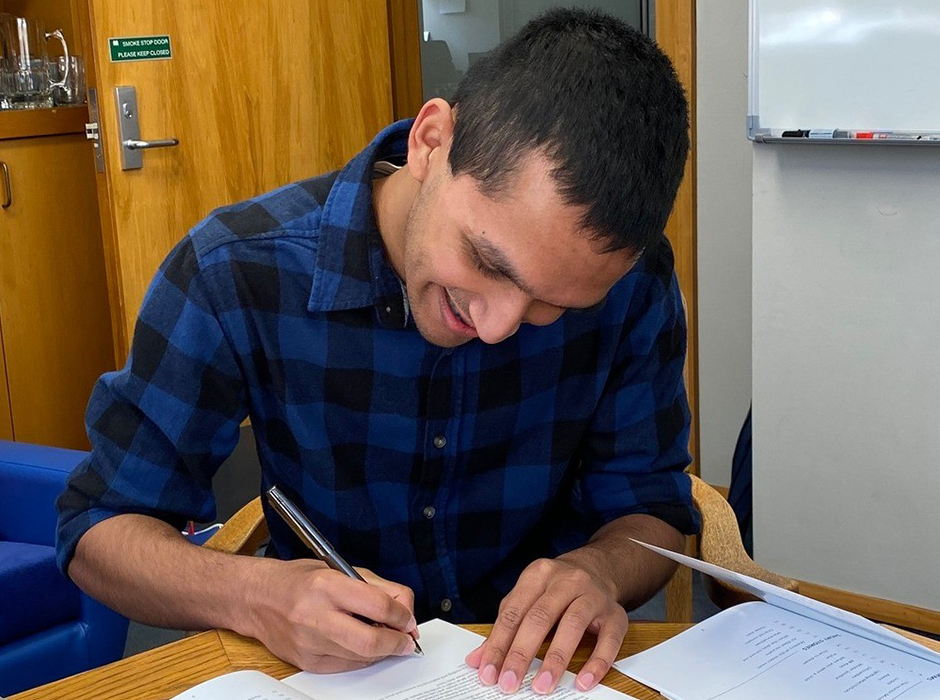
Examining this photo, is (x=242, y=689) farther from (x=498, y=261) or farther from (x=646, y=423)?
(x=646, y=423)

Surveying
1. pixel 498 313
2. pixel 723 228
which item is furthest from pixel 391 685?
pixel 723 228

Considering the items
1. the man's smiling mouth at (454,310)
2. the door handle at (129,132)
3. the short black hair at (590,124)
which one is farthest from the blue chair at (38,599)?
the short black hair at (590,124)

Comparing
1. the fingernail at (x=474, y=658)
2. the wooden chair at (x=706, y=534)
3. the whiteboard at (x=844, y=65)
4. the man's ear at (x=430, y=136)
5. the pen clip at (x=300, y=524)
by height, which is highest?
the whiteboard at (x=844, y=65)

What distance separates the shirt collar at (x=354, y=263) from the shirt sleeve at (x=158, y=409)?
0.11 meters

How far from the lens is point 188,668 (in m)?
0.97

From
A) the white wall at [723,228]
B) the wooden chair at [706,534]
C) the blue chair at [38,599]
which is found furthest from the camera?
the white wall at [723,228]

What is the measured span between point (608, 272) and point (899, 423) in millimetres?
1589

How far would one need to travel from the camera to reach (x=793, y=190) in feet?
7.92

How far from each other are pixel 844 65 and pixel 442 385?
1.39 m

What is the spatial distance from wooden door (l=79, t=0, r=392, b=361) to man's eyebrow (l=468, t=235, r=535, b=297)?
217 cm

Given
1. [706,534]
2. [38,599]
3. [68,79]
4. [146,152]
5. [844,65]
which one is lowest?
[38,599]

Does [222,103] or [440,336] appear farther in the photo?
[222,103]

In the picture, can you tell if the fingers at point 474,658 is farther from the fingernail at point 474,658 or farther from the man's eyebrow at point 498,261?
the man's eyebrow at point 498,261

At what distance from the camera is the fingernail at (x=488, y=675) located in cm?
94
